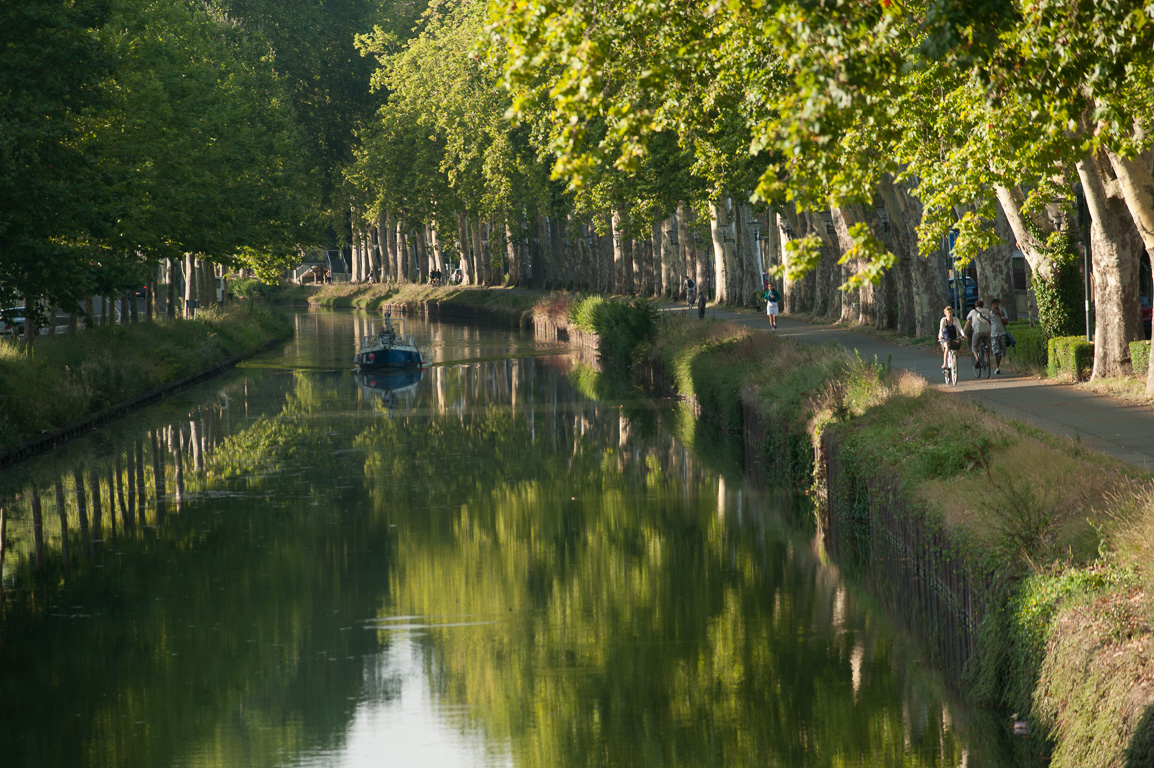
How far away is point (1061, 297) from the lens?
2931 cm

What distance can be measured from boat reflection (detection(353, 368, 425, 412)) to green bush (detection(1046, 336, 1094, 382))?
17.6 metres

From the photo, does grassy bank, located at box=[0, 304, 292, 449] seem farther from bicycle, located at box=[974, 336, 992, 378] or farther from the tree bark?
the tree bark

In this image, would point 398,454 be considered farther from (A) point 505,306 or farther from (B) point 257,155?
(A) point 505,306

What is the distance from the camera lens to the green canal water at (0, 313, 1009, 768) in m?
12.4

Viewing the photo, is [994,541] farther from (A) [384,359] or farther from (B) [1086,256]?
(A) [384,359]

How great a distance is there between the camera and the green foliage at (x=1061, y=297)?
2927cm

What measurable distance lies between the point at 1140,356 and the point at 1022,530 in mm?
13759

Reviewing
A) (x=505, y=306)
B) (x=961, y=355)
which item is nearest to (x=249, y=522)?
(x=961, y=355)

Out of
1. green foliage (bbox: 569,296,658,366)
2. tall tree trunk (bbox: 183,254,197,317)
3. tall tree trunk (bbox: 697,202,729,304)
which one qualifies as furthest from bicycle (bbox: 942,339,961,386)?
A: tall tree trunk (bbox: 183,254,197,317)

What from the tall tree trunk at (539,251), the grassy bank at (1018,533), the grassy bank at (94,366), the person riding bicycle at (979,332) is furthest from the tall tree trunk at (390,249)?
the grassy bank at (1018,533)

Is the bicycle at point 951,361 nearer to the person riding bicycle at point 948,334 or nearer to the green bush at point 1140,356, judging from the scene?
the person riding bicycle at point 948,334

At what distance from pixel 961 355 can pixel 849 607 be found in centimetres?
1791

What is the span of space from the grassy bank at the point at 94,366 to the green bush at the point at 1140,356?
791 inches

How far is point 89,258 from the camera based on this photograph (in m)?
28.0
